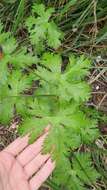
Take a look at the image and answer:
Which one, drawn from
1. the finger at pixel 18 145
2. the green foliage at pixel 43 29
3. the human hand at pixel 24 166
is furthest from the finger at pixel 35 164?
the green foliage at pixel 43 29

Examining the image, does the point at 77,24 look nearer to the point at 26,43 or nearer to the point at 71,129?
the point at 26,43

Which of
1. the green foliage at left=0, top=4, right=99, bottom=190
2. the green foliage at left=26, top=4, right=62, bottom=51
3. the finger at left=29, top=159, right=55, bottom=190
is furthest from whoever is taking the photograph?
the green foliage at left=26, top=4, right=62, bottom=51

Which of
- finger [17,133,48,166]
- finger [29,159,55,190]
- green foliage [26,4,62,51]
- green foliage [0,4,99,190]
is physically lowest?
finger [29,159,55,190]

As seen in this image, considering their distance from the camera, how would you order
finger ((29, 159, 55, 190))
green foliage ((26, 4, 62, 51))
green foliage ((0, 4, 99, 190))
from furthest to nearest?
green foliage ((26, 4, 62, 51)) → finger ((29, 159, 55, 190)) → green foliage ((0, 4, 99, 190))

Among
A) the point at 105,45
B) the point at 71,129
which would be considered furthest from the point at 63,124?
the point at 105,45

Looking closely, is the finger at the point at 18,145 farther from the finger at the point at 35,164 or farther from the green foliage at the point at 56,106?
the green foliage at the point at 56,106

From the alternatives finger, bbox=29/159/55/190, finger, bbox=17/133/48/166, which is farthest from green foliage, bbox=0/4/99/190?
finger, bbox=17/133/48/166

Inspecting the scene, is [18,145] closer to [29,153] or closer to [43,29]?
[29,153]

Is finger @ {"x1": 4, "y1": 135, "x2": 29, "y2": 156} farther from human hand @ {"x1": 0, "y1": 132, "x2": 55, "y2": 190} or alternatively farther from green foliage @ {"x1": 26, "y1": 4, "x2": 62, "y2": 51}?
green foliage @ {"x1": 26, "y1": 4, "x2": 62, "y2": 51}
